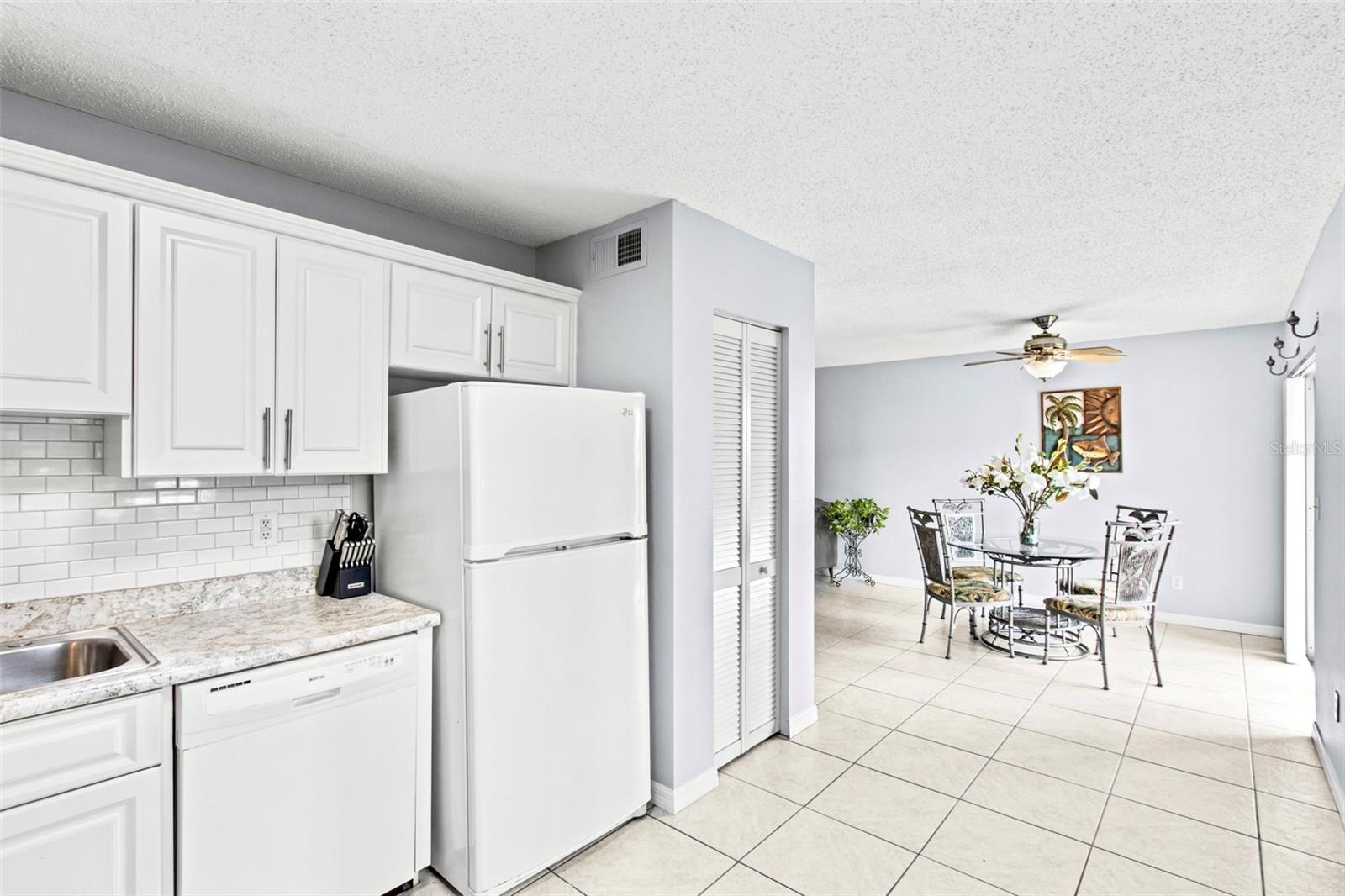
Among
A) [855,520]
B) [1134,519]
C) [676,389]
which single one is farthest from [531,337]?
[855,520]

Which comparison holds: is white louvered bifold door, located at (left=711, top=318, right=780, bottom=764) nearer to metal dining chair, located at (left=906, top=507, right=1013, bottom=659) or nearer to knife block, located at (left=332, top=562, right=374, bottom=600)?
knife block, located at (left=332, top=562, right=374, bottom=600)

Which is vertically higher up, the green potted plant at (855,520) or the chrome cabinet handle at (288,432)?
the chrome cabinet handle at (288,432)

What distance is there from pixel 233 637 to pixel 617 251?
199 centimetres

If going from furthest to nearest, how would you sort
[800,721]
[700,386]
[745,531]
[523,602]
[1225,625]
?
[1225,625]
[800,721]
[745,531]
[700,386]
[523,602]

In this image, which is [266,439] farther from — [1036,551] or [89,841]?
[1036,551]

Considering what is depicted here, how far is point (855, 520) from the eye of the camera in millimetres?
7094

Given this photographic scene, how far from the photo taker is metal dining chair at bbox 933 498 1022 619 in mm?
5254

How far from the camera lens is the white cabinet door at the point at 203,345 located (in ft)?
6.31

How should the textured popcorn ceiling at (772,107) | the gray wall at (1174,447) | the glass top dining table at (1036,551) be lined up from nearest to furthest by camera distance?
the textured popcorn ceiling at (772,107), the glass top dining table at (1036,551), the gray wall at (1174,447)

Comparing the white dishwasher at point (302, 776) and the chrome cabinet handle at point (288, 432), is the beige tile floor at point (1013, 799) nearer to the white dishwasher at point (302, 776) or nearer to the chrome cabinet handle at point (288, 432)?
the white dishwasher at point (302, 776)

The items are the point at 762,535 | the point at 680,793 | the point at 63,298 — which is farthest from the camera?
the point at 762,535

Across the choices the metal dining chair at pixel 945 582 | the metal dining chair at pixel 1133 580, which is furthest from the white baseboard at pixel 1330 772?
the metal dining chair at pixel 945 582

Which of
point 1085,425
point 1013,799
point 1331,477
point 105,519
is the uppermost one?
point 1085,425

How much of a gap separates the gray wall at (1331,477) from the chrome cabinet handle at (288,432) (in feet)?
12.5
